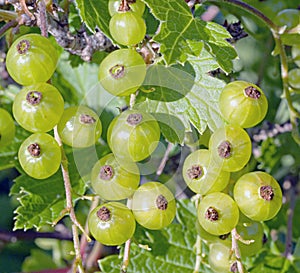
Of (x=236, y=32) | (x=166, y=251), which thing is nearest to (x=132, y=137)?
(x=236, y=32)

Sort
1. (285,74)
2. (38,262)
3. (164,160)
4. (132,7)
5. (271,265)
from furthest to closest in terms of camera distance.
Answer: (38,262) < (271,265) < (164,160) < (285,74) < (132,7)

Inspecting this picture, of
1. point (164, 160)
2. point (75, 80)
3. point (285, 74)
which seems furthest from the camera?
point (75, 80)

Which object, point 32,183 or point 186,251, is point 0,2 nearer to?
point 32,183

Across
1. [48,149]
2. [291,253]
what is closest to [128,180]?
[48,149]

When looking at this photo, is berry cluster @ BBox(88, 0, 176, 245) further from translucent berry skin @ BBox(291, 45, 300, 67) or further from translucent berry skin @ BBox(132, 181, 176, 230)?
translucent berry skin @ BBox(291, 45, 300, 67)

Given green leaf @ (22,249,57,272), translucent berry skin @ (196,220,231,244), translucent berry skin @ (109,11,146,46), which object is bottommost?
green leaf @ (22,249,57,272)

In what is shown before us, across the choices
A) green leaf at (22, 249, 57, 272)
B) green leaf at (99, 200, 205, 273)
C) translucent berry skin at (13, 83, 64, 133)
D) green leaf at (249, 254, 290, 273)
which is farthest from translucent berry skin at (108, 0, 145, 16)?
green leaf at (22, 249, 57, 272)

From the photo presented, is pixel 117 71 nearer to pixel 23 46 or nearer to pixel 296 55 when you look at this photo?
pixel 23 46
